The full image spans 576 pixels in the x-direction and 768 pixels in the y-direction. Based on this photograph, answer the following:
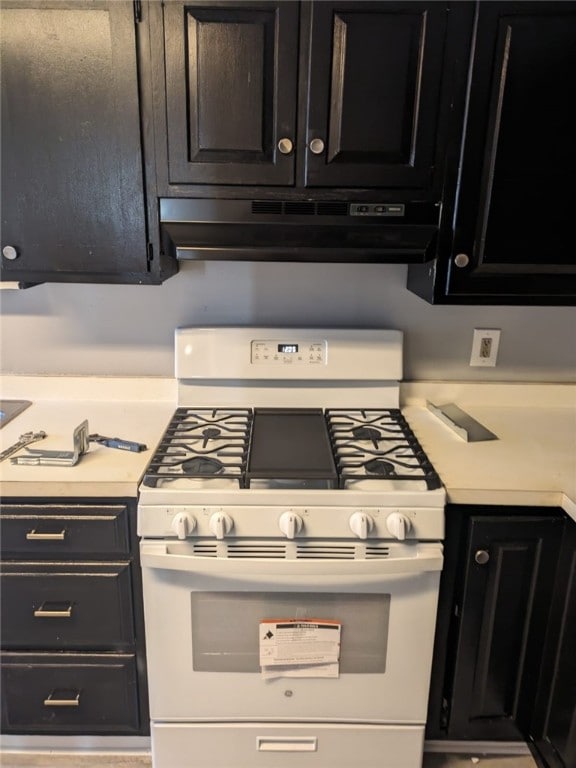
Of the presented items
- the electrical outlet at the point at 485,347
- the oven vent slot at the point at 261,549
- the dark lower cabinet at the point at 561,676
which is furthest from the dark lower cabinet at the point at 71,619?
the electrical outlet at the point at 485,347

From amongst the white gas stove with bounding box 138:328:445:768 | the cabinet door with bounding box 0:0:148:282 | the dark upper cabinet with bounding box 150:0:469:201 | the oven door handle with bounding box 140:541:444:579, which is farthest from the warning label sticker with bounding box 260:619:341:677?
the dark upper cabinet with bounding box 150:0:469:201

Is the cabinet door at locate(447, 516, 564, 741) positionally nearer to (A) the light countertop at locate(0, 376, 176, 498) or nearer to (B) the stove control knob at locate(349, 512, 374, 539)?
(B) the stove control knob at locate(349, 512, 374, 539)

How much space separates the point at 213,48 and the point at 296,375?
34.4 inches

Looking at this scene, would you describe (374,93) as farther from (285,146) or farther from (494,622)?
(494,622)

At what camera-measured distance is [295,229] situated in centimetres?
140

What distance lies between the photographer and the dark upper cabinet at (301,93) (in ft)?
4.15

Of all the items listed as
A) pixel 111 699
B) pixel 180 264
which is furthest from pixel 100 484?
pixel 180 264

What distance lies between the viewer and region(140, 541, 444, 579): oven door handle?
4.19 feet

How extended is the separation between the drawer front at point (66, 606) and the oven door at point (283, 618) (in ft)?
0.30

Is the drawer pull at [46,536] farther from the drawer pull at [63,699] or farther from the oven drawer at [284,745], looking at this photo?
the oven drawer at [284,745]

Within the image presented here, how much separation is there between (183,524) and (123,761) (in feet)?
2.83

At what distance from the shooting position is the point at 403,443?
1.52 m

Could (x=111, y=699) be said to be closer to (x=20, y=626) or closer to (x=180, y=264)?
(x=20, y=626)

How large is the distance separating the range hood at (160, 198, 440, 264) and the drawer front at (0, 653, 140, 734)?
42.2 inches
